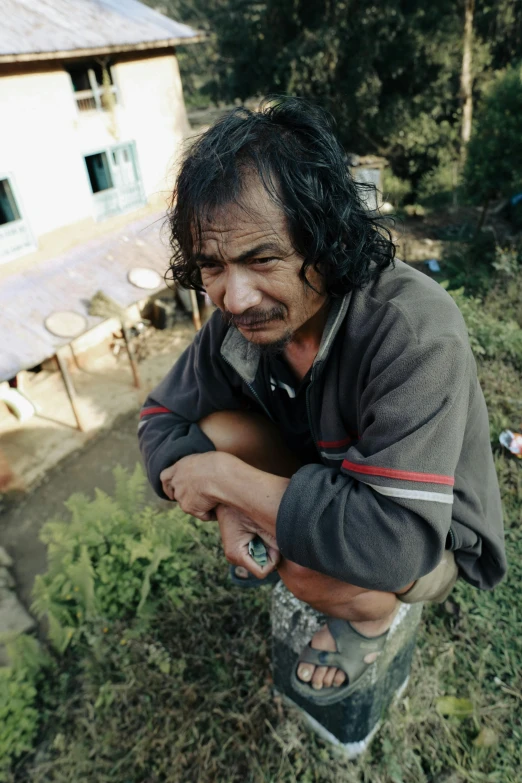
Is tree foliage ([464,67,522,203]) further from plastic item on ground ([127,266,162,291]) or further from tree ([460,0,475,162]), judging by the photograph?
plastic item on ground ([127,266,162,291])

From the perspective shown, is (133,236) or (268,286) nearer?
(268,286)

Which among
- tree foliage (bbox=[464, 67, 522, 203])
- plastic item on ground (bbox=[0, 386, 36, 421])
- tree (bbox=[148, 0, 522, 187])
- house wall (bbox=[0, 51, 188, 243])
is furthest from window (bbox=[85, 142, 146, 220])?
tree foliage (bbox=[464, 67, 522, 203])

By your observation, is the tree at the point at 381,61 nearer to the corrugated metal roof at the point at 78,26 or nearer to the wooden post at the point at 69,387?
the corrugated metal roof at the point at 78,26

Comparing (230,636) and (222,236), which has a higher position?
(222,236)

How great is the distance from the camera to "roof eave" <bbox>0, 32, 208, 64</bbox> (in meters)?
7.40

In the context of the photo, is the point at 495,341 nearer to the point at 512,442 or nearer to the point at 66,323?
the point at 512,442

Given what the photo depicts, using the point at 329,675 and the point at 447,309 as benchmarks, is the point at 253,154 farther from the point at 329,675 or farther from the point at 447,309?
the point at 329,675

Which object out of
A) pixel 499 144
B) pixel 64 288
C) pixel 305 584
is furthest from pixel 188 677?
pixel 499 144

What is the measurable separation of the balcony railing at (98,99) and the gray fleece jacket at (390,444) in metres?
9.79

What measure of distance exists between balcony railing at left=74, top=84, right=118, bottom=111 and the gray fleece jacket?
9.79 metres

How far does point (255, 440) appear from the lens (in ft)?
6.90

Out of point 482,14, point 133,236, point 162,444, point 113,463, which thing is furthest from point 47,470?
point 482,14

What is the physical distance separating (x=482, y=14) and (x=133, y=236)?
13.0m

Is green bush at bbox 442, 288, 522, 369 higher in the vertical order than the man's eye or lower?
lower
